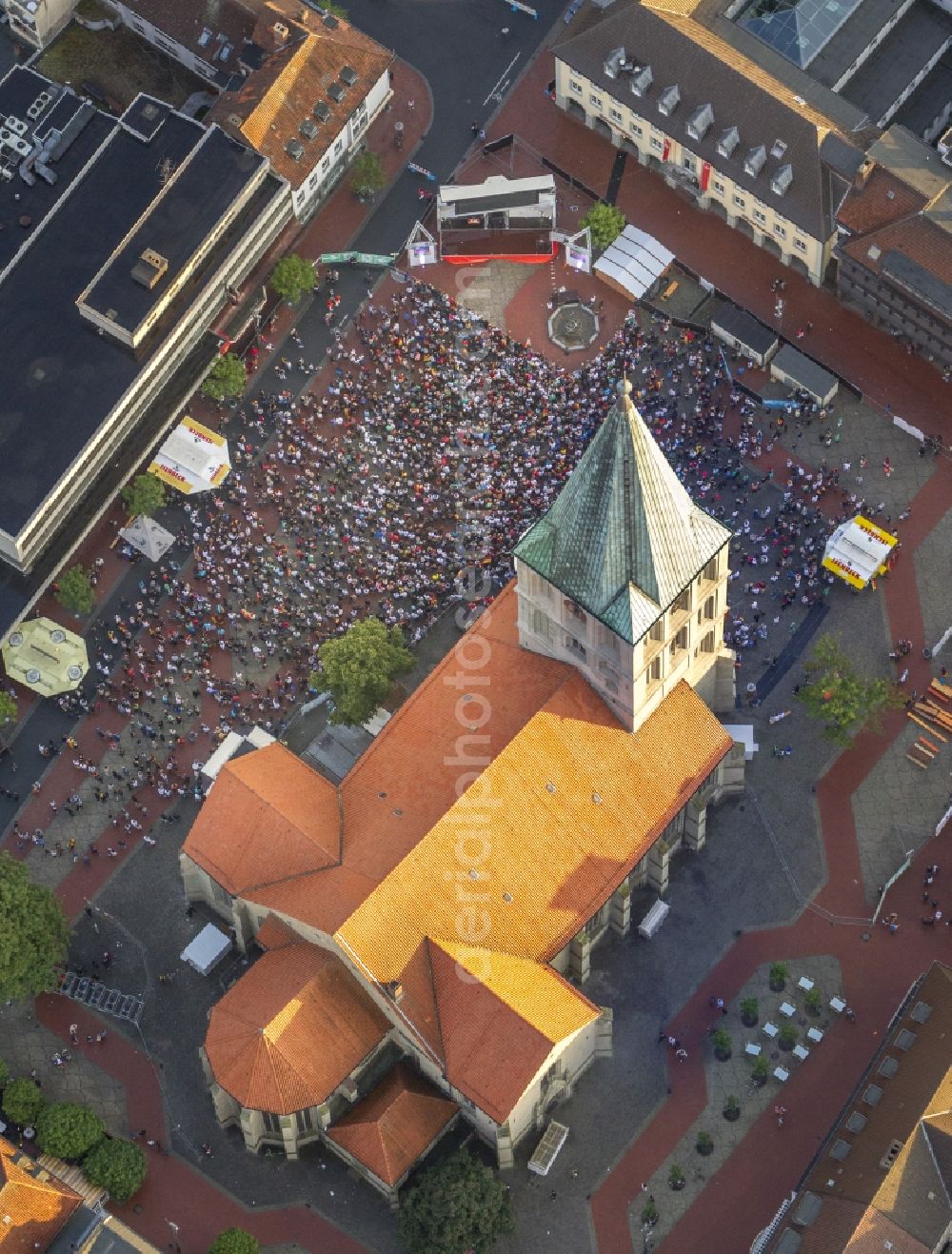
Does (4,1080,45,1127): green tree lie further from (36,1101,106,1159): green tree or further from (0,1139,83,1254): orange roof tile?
(0,1139,83,1254): orange roof tile

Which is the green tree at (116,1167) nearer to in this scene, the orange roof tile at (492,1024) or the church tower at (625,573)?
the orange roof tile at (492,1024)

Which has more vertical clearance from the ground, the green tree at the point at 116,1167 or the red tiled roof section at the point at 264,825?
the red tiled roof section at the point at 264,825

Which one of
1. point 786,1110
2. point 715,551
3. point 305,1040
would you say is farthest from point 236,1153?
point 715,551

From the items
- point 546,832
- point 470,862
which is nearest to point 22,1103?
point 470,862

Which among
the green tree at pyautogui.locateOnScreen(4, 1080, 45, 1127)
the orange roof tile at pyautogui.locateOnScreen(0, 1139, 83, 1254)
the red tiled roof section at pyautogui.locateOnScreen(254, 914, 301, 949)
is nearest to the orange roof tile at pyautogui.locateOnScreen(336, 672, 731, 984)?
the red tiled roof section at pyautogui.locateOnScreen(254, 914, 301, 949)

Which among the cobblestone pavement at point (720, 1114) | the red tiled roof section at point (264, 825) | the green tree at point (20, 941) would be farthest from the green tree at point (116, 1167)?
the cobblestone pavement at point (720, 1114)

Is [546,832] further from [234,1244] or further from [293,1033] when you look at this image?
[234,1244]

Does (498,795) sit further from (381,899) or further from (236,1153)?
(236,1153)
